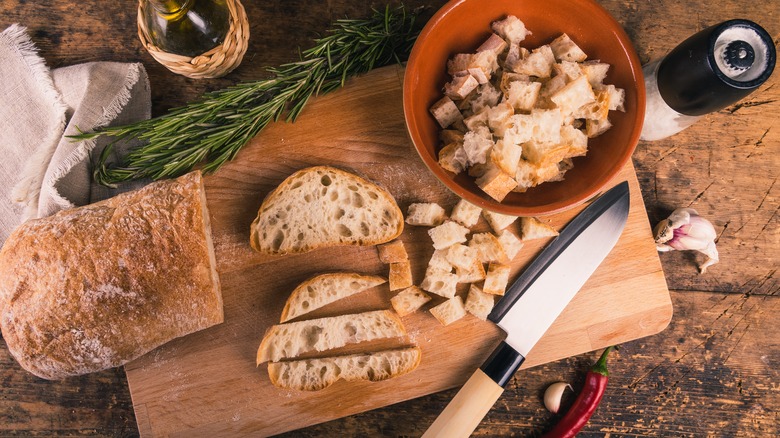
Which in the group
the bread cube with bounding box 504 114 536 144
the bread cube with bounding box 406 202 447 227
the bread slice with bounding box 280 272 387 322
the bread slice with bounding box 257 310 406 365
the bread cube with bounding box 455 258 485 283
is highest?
the bread cube with bounding box 504 114 536 144

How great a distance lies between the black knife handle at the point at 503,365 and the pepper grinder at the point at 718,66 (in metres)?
1.15

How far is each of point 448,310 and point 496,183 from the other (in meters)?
0.60

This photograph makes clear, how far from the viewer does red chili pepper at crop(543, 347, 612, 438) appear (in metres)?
2.34

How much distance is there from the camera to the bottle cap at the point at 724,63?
73.0 inches

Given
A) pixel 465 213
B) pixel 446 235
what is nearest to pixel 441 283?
pixel 446 235

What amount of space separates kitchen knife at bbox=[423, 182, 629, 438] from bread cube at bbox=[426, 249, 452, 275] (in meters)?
0.27

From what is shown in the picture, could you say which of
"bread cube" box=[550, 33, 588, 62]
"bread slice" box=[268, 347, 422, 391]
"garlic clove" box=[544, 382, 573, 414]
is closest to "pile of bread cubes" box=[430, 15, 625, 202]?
"bread cube" box=[550, 33, 588, 62]

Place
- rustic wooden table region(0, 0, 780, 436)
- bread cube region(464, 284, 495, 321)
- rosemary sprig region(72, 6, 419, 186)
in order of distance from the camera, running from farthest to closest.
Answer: rustic wooden table region(0, 0, 780, 436), bread cube region(464, 284, 495, 321), rosemary sprig region(72, 6, 419, 186)

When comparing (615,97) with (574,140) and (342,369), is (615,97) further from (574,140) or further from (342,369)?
(342,369)

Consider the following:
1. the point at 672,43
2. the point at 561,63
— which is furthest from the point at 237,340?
the point at 672,43

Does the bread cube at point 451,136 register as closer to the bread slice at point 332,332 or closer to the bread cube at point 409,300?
the bread cube at point 409,300

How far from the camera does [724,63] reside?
1.89 meters

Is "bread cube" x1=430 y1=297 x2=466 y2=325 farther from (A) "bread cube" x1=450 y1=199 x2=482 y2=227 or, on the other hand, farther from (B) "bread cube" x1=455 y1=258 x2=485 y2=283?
(A) "bread cube" x1=450 y1=199 x2=482 y2=227

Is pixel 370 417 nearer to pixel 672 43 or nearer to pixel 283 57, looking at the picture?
pixel 283 57
